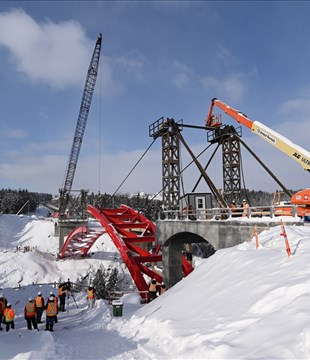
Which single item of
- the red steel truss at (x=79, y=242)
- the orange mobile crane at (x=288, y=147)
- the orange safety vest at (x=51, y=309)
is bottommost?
the red steel truss at (x=79, y=242)

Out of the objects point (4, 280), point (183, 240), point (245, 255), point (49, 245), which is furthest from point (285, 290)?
point (49, 245)

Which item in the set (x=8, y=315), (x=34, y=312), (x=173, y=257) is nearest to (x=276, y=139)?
(x=173, y=257)

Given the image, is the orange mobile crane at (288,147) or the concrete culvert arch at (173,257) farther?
the concrete culvert arch at (173,257)

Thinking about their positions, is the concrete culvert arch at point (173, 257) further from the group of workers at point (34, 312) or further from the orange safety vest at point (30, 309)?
the orange safety vest at point (30, 309)

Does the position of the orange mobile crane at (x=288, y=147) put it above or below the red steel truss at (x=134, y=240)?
above

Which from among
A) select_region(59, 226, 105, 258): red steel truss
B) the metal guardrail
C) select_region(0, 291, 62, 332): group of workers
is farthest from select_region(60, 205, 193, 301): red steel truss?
select_region(59, 226, 105, 258): red steel truss

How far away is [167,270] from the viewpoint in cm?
2194

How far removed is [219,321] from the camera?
716cm

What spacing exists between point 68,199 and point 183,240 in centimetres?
5129

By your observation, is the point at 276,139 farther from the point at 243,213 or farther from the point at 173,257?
the point at 173,257

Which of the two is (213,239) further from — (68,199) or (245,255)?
(68,199)

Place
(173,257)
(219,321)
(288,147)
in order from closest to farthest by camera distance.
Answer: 1. (219,321)
2. (288,147)
3. (173,257)

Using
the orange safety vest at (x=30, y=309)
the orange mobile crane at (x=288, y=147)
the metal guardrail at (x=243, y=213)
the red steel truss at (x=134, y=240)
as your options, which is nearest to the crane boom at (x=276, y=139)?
the orange mobile crane at (x=288, y=147)

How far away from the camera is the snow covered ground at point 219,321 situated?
558 cm
